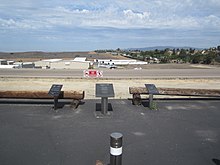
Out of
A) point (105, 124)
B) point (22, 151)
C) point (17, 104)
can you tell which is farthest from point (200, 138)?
point (17, 104)

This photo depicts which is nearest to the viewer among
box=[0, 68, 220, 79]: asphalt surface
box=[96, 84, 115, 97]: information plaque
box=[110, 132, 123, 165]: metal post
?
box=[110, 132, 123, 165]: metal post

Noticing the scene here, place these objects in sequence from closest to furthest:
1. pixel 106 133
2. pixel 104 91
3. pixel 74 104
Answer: pixel 106 133
pixel 104 91
pixel 74 104

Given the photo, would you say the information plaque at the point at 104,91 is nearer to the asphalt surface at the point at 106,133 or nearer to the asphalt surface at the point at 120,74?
the asphalt surface at the point at 106,133

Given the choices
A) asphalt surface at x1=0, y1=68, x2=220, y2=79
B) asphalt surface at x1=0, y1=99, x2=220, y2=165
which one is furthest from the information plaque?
asphalt surface at x1=0, y1=68, x2=220, y2=79

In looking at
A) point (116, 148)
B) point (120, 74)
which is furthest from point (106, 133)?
point (120, 74)

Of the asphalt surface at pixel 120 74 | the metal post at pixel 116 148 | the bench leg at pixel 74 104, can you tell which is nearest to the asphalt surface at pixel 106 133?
the bench leg at pixel 74 104

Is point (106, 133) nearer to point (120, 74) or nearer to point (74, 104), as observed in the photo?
point (74, 104)

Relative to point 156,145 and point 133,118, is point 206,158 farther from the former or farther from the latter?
point 133,118

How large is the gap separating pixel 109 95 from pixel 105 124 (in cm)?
107

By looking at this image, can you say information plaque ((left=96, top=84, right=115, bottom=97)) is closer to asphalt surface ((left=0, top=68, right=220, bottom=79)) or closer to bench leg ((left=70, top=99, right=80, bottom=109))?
bench leg ((left=70, top=99, right=80, bottom=109))

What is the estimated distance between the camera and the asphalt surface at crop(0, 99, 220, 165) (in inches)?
214

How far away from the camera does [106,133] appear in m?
6.93

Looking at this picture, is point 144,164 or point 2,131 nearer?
point 144,164

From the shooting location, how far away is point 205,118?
28.0ft
